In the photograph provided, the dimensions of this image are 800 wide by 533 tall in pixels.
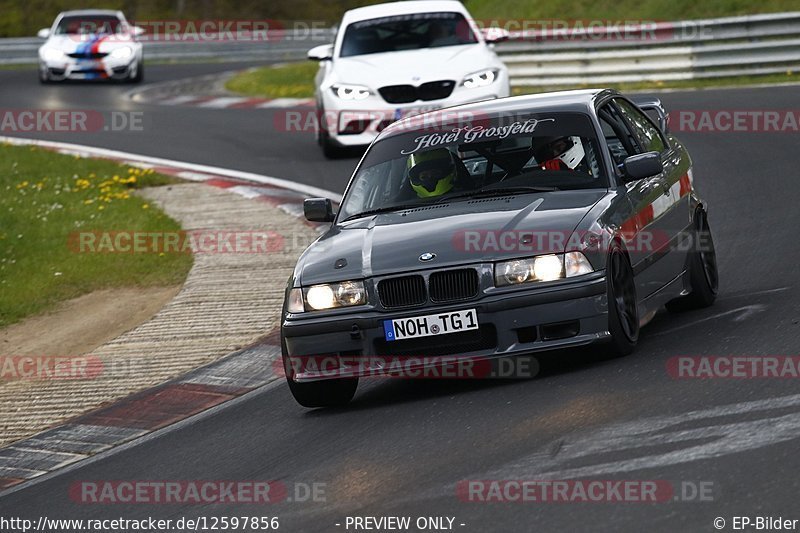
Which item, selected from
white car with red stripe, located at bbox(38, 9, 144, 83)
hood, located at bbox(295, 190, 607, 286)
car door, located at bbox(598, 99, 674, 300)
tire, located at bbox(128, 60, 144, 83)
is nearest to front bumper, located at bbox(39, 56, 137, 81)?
white car with red stripe, located at bbox(38, 9, 144, 83)

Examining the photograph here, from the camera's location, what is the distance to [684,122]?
59.9 ft

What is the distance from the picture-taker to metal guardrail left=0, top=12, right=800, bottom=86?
23.0 m

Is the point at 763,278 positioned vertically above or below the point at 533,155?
below

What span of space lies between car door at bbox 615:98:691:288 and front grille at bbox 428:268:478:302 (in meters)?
1.46

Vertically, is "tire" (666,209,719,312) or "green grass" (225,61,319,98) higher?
"tire" (666,209,719,312)

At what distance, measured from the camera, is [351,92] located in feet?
58.0

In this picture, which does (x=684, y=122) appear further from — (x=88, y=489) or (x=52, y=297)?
(x=88, y=489)

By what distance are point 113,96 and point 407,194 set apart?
65.7 feet

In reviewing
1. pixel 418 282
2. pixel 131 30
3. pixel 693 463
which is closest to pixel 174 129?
pixel 131 30

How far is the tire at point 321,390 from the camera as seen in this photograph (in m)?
8.01

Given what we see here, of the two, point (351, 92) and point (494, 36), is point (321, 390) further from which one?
point (494, 36)

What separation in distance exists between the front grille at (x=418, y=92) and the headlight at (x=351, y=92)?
0.75ft

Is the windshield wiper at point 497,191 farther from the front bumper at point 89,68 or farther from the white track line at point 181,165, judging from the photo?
the front bumper at point 89,68

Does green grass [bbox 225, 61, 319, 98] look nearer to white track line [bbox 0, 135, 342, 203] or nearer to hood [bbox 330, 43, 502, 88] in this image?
white track line [bbox 0, 135, 342, 203]
